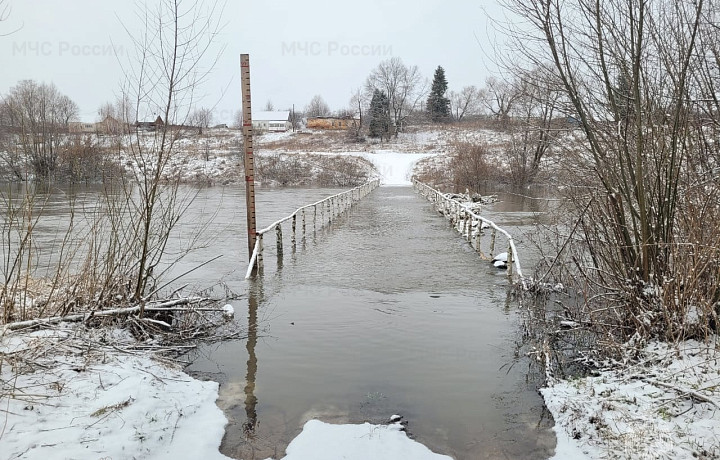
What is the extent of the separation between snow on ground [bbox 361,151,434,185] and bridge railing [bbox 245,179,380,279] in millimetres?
11151

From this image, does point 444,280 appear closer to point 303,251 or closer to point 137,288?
point 303,251

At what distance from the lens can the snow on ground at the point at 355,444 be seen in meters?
3.94

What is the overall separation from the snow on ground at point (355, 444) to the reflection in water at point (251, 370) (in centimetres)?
49

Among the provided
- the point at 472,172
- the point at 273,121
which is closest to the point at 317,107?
the point at 273,121

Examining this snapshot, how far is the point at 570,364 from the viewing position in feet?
18.5

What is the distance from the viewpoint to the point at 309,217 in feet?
68.4

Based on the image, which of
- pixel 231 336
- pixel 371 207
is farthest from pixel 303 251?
pixel 371 207

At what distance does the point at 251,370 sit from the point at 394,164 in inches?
2183

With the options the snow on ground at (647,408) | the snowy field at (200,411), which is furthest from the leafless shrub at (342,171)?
the snow on ground at (647,408)

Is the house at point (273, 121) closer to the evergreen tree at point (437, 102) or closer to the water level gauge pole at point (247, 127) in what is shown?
the evergreen tree at point (437, 102)

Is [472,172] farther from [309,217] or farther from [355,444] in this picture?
[355,444]

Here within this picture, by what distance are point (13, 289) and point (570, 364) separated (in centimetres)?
577

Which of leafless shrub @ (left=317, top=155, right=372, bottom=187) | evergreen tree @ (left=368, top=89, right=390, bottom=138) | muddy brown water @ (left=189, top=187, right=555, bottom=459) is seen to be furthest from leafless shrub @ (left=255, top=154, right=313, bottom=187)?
muddy brown water @ (left=189, top=187, right=555, bottom=459)

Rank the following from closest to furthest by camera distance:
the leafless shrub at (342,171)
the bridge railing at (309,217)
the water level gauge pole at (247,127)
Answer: the water level gauge pole at (247,127) < the bridge railing at (309,217) < the leafless shrub at (342,171)
